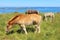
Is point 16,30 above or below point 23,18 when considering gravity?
below

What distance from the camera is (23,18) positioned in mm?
12250

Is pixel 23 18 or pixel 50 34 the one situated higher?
pixel 23 18

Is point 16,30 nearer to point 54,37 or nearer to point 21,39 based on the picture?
point 21,39

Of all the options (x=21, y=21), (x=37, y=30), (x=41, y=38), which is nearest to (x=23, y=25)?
(x=21, y=21)

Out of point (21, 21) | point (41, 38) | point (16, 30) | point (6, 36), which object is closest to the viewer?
point (41, 38)

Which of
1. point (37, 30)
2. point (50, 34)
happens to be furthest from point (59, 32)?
point (37, 30)

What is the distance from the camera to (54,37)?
10586 millimetres

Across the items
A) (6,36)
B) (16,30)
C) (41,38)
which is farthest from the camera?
(16,30)

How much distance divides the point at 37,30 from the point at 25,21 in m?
1.05

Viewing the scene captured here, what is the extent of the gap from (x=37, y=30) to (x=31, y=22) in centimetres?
72

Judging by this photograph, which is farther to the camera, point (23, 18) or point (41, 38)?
point (23, 18)

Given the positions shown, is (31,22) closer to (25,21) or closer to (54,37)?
(25,21)

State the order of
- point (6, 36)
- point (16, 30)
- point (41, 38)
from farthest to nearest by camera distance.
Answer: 1. point (16, 30)
2. point (6, 36)
3. point (41, 38)

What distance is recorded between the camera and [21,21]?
12039mm
